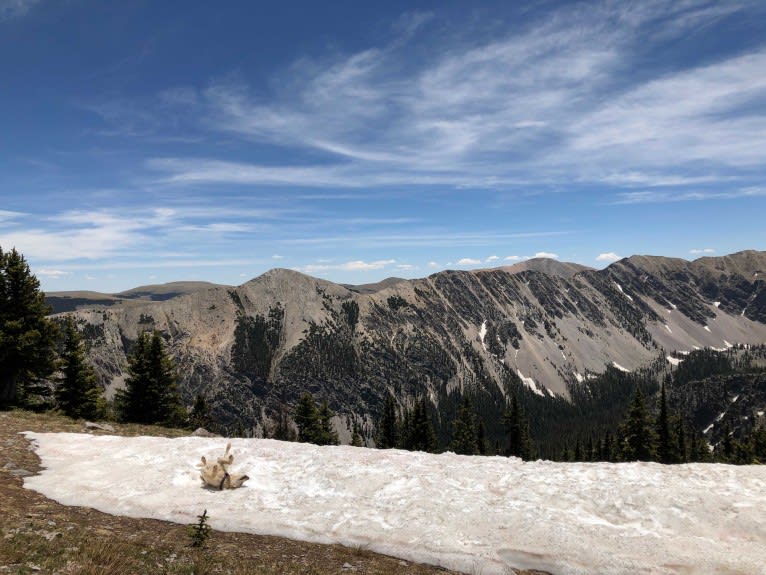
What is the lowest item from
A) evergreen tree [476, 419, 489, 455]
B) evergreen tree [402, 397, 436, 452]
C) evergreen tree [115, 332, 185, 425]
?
evergreen tree [476, 419, 489, 455]

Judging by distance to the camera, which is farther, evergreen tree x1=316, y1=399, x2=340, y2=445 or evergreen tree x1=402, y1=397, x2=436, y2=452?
evergreen tree x1=402, y1=397, x2=436, y2=452

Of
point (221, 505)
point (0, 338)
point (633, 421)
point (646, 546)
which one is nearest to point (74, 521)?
point (221, 505)

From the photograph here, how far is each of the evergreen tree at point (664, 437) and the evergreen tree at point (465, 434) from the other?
1132 inches

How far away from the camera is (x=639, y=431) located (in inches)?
2287

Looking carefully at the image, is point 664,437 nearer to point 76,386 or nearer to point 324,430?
point 324,430

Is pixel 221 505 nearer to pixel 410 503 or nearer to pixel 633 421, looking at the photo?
pixel 410 503

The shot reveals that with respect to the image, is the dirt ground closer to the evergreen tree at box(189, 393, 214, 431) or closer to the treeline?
the treeline

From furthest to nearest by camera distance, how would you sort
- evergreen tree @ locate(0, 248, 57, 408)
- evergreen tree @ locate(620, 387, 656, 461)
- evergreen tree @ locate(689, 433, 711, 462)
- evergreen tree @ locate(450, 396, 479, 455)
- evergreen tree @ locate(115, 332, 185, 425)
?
evergreen tree @ locate(689, 433, 711, 462) < evergreen tree @ locate(450, 396, 479, 455) < evergreen tree @ locate(620, 387, 656, 461) < evergreen tree @ locate(115, 332, 185, 425) < evergreen tree @ locate(0, 248, 57, 408)

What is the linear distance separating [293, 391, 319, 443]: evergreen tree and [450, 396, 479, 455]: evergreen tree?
25.5 metres

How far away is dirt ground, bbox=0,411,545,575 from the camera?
9.98 metres

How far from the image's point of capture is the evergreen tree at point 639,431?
5784 centimetres

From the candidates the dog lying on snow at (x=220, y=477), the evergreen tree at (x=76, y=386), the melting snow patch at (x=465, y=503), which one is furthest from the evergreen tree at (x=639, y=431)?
the evergreen tree at (x=76, y=386)

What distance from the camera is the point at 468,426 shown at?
7862 centimetres

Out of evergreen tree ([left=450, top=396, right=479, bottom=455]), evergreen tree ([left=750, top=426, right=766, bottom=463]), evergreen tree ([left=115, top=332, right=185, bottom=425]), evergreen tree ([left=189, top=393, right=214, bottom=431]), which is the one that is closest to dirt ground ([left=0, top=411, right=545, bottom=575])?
evergreen tree ([left=115, top=332, right=185, bottom=425])
